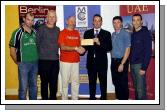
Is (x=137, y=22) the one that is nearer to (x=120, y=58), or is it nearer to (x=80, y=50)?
(x=120, y=58)

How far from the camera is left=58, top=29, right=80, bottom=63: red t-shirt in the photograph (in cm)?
435

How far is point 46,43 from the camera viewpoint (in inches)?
169

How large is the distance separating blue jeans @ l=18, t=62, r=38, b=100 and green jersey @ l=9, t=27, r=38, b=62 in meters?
0.10

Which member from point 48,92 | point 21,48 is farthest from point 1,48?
point 48,92

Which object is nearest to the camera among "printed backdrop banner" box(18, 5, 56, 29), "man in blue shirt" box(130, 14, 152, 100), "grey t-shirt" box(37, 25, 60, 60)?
"man in blue shirt" box(130, 14, 152, 100)

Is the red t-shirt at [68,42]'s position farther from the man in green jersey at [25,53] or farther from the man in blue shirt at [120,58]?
the man in blue shirt at [120,58]

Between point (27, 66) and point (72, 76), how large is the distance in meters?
0.79

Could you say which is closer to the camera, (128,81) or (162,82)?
(162,82)

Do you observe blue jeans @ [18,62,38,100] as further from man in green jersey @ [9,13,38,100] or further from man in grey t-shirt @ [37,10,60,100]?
man in grey t-shirt @ [37,10,60,100]

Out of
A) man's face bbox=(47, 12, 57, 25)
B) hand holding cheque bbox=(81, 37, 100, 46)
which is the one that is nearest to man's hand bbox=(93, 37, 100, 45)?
hand holding cheque bbox=(81, 37, 100, 46)

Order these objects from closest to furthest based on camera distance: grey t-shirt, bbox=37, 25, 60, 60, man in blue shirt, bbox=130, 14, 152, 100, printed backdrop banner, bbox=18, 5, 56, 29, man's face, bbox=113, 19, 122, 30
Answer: man in blue shirt, bbox=130, 14, 152, 100, grey t-shirt, bbox=37, 25, 60, 60, man's face, bbox=113, 19, 122, 30, printed backdrop banner, bbox=18, 5, 56, 29

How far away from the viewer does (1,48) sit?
4.42 meters

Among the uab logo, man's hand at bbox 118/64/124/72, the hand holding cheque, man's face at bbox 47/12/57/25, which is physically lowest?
man's hand at bbox 118/64/124/72

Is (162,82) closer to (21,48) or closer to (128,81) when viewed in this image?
(128,81)
